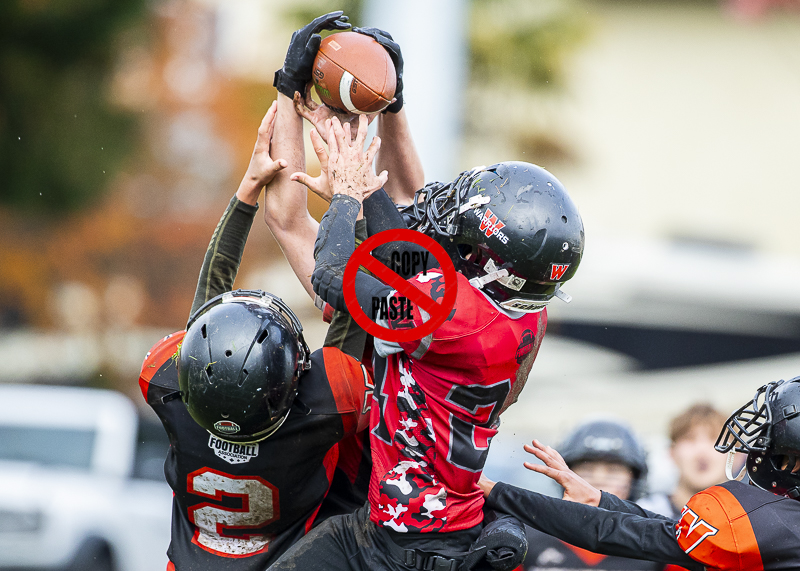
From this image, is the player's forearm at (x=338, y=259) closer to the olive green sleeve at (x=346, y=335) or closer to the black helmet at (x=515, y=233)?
the black helmet at (x=515, y=233)

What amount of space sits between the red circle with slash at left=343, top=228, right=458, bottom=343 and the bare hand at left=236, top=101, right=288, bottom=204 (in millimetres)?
761

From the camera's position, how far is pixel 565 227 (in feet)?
12.4

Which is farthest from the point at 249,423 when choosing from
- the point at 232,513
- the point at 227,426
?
the point at 232,513

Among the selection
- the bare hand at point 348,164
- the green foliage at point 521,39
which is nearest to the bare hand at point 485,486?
the bare hand at point 348,164

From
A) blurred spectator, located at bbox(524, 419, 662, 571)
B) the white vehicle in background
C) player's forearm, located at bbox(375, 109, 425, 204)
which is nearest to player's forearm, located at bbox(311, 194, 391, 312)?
player's forearm, located at bbox(375, 109, 425, 204)

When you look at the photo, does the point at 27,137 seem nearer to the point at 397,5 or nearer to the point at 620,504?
the point at 397,5

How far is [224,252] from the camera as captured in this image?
4.67 m

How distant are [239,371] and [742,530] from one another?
2.05m

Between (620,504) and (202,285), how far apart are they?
2.25m

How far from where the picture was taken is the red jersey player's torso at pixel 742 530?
3.66m

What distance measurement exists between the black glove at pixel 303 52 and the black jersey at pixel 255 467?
4.05ft

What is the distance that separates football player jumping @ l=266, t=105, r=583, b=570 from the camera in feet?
12.2

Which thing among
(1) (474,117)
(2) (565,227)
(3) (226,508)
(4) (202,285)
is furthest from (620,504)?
(1) (474,117)

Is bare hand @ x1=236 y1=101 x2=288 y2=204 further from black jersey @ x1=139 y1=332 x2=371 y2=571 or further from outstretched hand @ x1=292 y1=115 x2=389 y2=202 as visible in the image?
black jersey @ x1=139 y1=332 x2=371 y2=571
